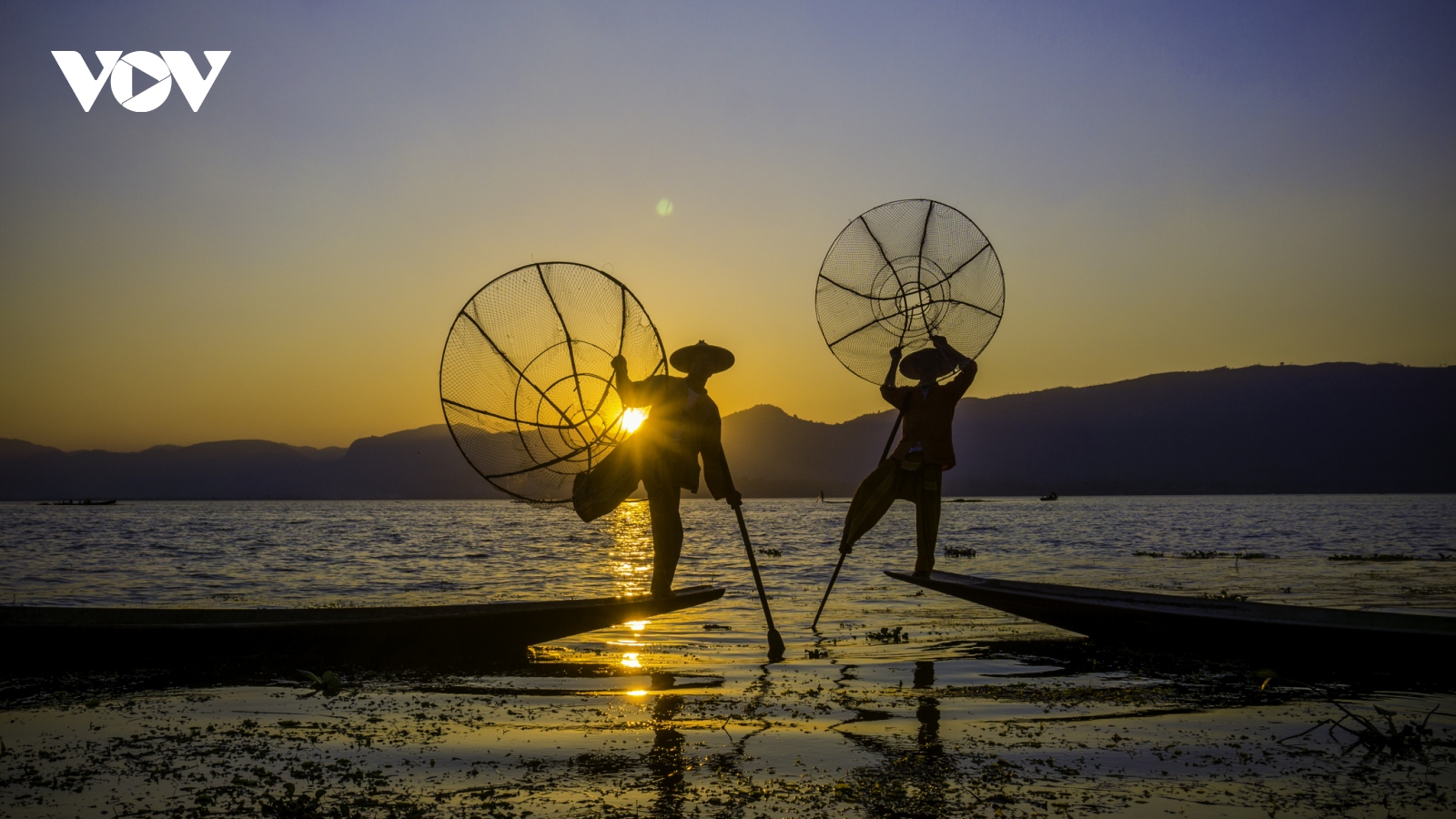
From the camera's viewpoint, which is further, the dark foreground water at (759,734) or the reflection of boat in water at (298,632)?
the reflection of boat in water at (298,632)

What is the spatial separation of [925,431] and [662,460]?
3.49 meters

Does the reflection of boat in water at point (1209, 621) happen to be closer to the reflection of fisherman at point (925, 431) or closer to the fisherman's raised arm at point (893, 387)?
the reflection of fisherman at point (925, 431)

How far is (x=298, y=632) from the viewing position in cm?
918

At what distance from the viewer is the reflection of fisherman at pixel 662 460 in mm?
10625

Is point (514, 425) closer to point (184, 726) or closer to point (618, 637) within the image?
point (618, 637)

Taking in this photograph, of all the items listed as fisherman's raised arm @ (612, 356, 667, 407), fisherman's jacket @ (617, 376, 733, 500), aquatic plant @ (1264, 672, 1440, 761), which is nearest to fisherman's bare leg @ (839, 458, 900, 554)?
fisherman's jacket @ (617, 376, 733, 500)

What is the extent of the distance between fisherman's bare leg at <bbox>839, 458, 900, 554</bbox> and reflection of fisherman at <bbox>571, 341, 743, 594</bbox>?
2439 millimetres

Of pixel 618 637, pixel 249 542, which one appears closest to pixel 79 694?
pixel 618 637

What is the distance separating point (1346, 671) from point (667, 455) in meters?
6.71

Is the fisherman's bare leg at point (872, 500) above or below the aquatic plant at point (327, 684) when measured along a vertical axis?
above

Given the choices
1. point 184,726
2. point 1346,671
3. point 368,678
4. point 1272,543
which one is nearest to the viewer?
point 184,726

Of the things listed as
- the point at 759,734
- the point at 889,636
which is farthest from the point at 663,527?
the point at 759,734

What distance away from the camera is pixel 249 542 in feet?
141

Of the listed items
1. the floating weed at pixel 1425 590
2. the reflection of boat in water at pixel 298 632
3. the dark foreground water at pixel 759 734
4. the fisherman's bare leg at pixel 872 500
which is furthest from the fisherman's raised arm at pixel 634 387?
the floating weed at pixel 1425 590
